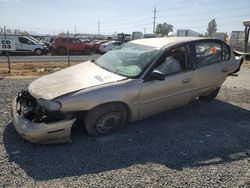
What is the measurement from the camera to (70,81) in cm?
438

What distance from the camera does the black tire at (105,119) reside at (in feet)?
13.5

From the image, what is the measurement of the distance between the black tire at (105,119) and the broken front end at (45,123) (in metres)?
0.32

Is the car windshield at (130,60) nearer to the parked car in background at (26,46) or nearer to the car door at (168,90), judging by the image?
the car door at (168,90)

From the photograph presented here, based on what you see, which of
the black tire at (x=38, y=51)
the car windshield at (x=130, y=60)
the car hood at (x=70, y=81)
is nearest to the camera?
the car hood at (x=70, y=81)

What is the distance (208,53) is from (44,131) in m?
3.70

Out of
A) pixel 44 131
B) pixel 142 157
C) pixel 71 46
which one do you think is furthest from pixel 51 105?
pixel 71 46

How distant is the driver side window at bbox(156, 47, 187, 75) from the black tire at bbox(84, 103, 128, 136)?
3.43ft

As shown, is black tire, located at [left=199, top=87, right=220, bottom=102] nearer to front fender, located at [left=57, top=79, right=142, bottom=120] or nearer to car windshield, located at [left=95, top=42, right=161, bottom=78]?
car windshield, located at [left=95, top=42, right=161, bottom=78]

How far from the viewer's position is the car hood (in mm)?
4023

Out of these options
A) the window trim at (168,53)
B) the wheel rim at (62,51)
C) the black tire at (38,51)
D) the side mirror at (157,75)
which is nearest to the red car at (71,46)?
the wheel rim at (62,51)

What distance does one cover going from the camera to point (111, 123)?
4.38 metres

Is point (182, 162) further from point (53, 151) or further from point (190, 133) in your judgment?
point (53, 151)

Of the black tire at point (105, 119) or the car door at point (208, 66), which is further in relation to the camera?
the car door at point (208, 66)

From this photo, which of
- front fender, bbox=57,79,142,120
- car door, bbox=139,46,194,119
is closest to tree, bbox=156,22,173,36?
car door, bbox=139,46,194,119
